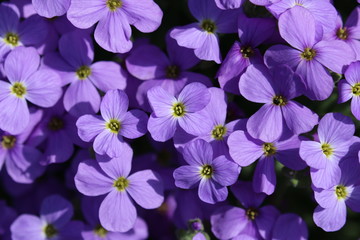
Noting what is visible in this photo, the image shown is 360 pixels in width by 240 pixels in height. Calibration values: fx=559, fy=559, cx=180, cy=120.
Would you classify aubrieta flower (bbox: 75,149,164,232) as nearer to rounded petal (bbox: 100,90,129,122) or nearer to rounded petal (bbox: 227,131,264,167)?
rounded petal (bbox: 100,90,129,122)

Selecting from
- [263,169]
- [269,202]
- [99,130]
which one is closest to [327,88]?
[263,169]

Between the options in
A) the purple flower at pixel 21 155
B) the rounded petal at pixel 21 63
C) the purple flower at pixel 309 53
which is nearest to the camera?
the purple flower at pixel 309 53

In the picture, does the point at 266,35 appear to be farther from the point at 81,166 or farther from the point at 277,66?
the point at 81,166

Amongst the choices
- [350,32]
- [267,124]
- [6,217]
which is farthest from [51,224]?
[350,32]

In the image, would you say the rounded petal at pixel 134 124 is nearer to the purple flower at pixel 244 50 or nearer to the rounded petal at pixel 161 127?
the rounded petal at pixel 161 127

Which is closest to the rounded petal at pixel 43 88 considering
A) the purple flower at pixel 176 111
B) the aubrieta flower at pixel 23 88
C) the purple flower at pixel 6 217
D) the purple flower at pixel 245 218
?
the aubrieta flower at pixel 23 88

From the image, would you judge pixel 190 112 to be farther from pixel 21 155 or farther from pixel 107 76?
pixel 21 155

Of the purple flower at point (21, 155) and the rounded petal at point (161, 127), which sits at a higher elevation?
the rounded petal at point (161, 127)
